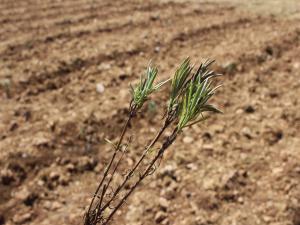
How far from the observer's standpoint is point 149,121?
5770 mm

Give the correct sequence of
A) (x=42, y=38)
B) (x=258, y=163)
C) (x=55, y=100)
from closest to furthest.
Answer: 1. (x=258, y=163)
2. (x=55, y=100)
3. (x=42, y=38)

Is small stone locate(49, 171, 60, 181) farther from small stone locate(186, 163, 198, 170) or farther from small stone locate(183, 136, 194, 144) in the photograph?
small stone locate(183, 136, 194, 144)

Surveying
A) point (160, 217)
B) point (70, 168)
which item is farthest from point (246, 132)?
point (70, 168)

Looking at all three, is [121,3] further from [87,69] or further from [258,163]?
[258,163]

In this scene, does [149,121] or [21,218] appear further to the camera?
[149,121]

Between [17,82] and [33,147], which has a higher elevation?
[17,82]

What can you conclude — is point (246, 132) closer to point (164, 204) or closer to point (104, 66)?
point (164, 204)

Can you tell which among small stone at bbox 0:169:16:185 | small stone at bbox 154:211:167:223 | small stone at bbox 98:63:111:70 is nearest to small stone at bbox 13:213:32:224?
small stone at bbox 0:169:16:185

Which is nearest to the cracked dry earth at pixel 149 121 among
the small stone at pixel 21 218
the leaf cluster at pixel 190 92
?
the small stone at pixel 21 218

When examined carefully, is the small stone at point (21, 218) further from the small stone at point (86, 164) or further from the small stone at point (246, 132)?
the small stone at point (246, 132)

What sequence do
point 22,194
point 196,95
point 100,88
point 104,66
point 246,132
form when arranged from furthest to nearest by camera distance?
point 104,66, point 100,88, point 246,132, point 22,194, point 196,95

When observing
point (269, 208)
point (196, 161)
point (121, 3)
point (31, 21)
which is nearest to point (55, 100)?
point (196, 161)

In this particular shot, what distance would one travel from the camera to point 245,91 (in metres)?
6.58

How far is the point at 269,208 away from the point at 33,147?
2.85 m
